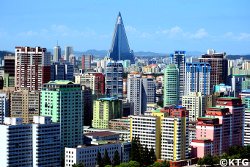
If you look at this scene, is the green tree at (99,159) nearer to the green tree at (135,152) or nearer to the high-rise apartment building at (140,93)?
the green tree at (135,152)

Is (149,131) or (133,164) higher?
(149,131)

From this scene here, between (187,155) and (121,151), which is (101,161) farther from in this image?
(187,155)

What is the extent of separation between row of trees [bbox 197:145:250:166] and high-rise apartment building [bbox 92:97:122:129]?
7.50m

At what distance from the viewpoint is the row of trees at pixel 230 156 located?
72.7 ft

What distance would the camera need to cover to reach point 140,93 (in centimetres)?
3600

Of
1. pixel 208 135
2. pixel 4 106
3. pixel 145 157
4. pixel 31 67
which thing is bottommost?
pixel 145 157

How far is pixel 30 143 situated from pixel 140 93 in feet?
52.3

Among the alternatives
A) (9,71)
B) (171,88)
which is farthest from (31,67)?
(171,88)

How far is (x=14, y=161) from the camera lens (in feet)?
66.2

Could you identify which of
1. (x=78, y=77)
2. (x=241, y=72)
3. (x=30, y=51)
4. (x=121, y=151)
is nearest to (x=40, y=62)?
(x=30, y=51)

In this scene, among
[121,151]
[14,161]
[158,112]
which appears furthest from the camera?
[158,112]

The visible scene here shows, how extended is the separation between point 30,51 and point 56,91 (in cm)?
958

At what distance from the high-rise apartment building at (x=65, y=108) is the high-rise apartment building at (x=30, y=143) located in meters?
1.62

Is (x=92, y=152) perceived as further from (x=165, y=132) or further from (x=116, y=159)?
(x=165, y=132)
